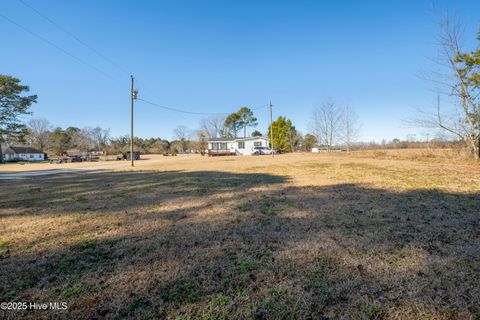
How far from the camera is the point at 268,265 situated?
238 centimetres

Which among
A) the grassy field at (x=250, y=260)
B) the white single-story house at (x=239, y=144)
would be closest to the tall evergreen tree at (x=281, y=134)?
the white single-story house at (x=239, y=144)

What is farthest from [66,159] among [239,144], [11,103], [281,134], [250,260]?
[250,260]

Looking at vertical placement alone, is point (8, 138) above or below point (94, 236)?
above

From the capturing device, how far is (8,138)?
2556 cm

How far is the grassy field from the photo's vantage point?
5.75 ft

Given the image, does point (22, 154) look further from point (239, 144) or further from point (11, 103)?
point (239, 144)

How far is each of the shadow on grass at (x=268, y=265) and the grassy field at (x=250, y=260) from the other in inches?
0.5

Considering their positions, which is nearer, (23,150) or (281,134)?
(281,134)

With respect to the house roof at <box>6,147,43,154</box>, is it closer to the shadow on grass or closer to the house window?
the house window

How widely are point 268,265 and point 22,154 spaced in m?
77.5

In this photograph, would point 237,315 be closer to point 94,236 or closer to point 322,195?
point 94,236

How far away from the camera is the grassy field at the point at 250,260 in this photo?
69.0 inches

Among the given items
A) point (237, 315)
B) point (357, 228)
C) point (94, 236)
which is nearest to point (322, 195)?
point (357, 228)

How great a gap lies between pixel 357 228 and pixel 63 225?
17.0 ft
